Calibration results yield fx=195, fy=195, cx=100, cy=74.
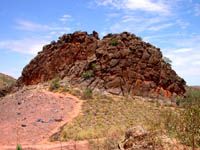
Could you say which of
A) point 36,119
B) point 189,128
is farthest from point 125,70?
point 189,128

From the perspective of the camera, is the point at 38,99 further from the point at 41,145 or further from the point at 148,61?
the point at 148,61

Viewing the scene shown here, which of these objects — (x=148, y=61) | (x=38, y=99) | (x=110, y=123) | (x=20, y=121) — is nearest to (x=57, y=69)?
(x=38, y=99)

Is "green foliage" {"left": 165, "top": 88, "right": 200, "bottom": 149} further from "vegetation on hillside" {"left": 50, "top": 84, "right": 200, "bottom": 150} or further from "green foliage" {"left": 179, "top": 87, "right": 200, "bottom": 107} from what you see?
"green foliage" {"left": 179, "top": 87, "right": 200, "bottom": 107}

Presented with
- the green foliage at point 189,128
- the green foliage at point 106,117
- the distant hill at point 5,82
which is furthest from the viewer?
the distant hill at point 5,82

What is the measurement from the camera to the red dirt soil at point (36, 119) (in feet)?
35.7

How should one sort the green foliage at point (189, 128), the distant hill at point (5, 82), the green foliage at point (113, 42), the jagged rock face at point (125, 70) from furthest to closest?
1. the distant hill at point (5, 82)
2. the green foliage at point (113, 42)
3. the jagged rock face at point (125, 70)
4. the green foliage at point (189, 128)

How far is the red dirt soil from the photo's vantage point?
10.9 m

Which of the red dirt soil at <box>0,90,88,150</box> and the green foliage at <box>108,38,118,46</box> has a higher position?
the green foliage at <box>108,38,118,46</box>

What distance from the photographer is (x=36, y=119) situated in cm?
1484

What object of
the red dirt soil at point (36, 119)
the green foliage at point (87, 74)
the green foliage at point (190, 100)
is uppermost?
the green foliage at point (87, 74)

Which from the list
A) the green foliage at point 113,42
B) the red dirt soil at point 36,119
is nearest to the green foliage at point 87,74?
the red dirt soil at point 36,119

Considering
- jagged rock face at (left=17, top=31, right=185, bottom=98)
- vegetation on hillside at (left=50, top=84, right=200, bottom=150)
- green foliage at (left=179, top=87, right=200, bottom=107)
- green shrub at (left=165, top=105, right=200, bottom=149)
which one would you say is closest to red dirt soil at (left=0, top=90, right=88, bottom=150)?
vegetation on hillside at (left=50, top=84, right=200, bottom=150)

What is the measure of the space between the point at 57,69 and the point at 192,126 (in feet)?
92.0

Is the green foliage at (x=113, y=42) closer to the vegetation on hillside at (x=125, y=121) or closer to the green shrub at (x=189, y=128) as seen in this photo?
the vegetation on hillside at (x=125, y=121)
